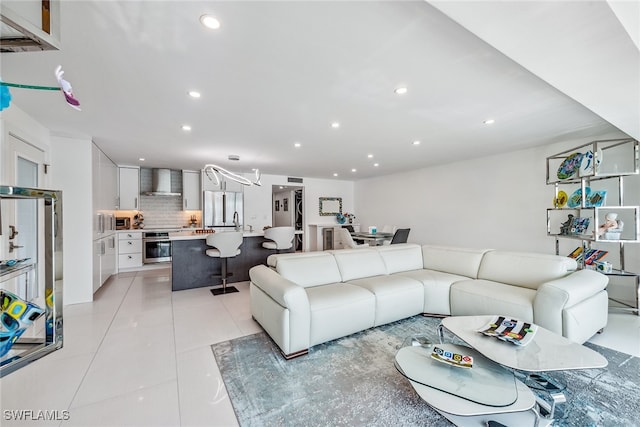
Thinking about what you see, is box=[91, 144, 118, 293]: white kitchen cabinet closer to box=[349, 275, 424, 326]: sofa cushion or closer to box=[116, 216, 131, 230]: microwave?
Answer: box=[116, 216, 131, 230]: microwave

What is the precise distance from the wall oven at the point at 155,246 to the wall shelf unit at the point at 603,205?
7370mm

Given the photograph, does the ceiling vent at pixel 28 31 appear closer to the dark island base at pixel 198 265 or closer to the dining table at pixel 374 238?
the dark island base at pixel 198 265

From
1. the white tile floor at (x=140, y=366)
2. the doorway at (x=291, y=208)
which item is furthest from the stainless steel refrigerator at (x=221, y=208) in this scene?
the white tile floor at (x=140, y=366)

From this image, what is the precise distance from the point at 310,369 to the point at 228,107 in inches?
104

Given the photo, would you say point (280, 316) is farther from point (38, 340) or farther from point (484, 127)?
point (484, 127)

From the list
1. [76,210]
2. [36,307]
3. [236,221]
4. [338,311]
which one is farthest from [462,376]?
[236,221]

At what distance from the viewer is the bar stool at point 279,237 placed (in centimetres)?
467

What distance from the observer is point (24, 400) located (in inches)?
69.8

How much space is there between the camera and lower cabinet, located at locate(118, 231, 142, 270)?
18.7 feet

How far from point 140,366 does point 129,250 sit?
4.60 metres

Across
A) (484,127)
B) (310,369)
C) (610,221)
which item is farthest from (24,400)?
(610,221)

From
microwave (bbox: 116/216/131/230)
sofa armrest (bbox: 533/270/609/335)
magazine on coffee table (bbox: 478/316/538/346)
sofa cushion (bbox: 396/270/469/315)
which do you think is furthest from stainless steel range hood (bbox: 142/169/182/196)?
sofa armrest (bbox: 533/270/609/335)

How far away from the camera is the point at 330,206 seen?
336 inches

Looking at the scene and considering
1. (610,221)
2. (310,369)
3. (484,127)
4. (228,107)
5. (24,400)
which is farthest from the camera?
(484,127)
